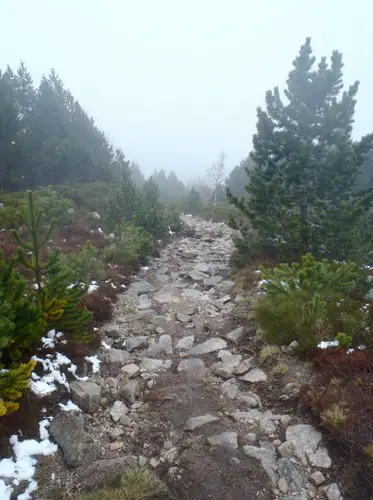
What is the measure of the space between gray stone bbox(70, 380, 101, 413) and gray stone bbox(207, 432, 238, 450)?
1.76 meters

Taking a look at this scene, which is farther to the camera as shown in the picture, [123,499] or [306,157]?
[306,157]

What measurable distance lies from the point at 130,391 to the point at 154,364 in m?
1.04

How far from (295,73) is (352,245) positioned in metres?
8.21

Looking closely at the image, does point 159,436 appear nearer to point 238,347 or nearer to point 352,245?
point 238,347

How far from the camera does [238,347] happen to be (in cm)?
662

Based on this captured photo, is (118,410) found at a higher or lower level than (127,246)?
lower

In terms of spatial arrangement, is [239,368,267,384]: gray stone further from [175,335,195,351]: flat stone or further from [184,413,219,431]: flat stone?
[175,335,195,351]: flat stone

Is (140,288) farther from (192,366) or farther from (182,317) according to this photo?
(192,366)

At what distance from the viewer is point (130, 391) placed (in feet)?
16.8

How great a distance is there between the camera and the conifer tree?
940 centimetres

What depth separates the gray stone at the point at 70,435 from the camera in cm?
380

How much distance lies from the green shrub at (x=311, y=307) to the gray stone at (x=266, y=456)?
6.78ft

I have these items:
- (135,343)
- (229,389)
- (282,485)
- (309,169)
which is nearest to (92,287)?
(135,343)

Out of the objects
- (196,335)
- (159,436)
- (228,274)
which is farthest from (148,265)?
(159,436)
